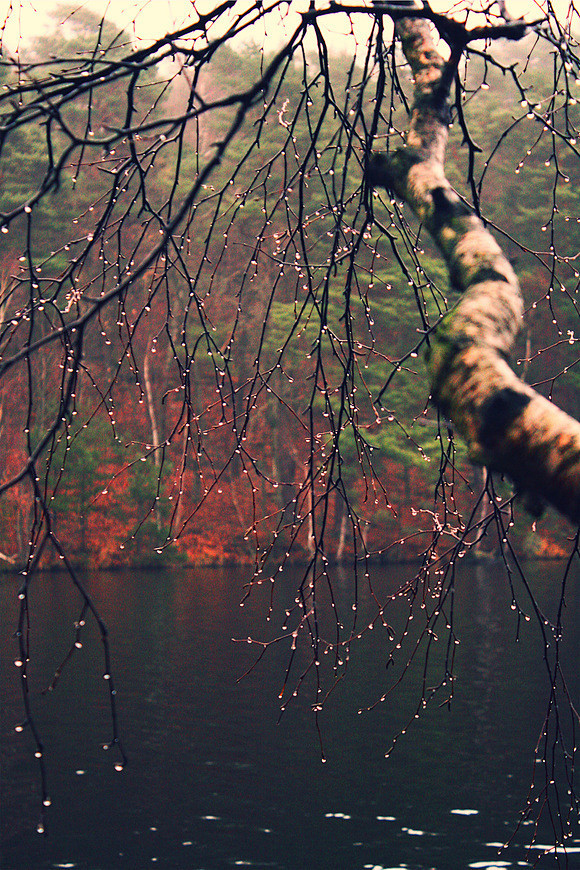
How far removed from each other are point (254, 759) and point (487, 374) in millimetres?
11670

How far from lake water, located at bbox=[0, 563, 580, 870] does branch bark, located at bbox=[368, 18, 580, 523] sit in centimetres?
850

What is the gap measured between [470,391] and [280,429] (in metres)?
31.6

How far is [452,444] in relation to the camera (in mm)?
3342

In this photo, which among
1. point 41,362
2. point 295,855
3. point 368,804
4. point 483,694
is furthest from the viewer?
point 41,362

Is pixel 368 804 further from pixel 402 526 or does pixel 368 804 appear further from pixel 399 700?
pixel 402 526

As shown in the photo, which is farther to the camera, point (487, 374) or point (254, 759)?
point (254, 759)

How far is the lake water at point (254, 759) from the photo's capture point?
9898 mm

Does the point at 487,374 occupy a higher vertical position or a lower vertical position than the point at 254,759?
higher

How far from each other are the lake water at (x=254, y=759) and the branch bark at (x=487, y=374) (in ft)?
27.9

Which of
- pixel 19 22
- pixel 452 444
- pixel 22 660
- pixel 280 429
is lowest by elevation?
pixel 22 660

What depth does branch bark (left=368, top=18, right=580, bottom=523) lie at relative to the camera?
1429 millimetres

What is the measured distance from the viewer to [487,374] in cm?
157

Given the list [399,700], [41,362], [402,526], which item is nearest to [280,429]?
Result: [402,526]

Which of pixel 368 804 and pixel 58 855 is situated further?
pixel 368 804
